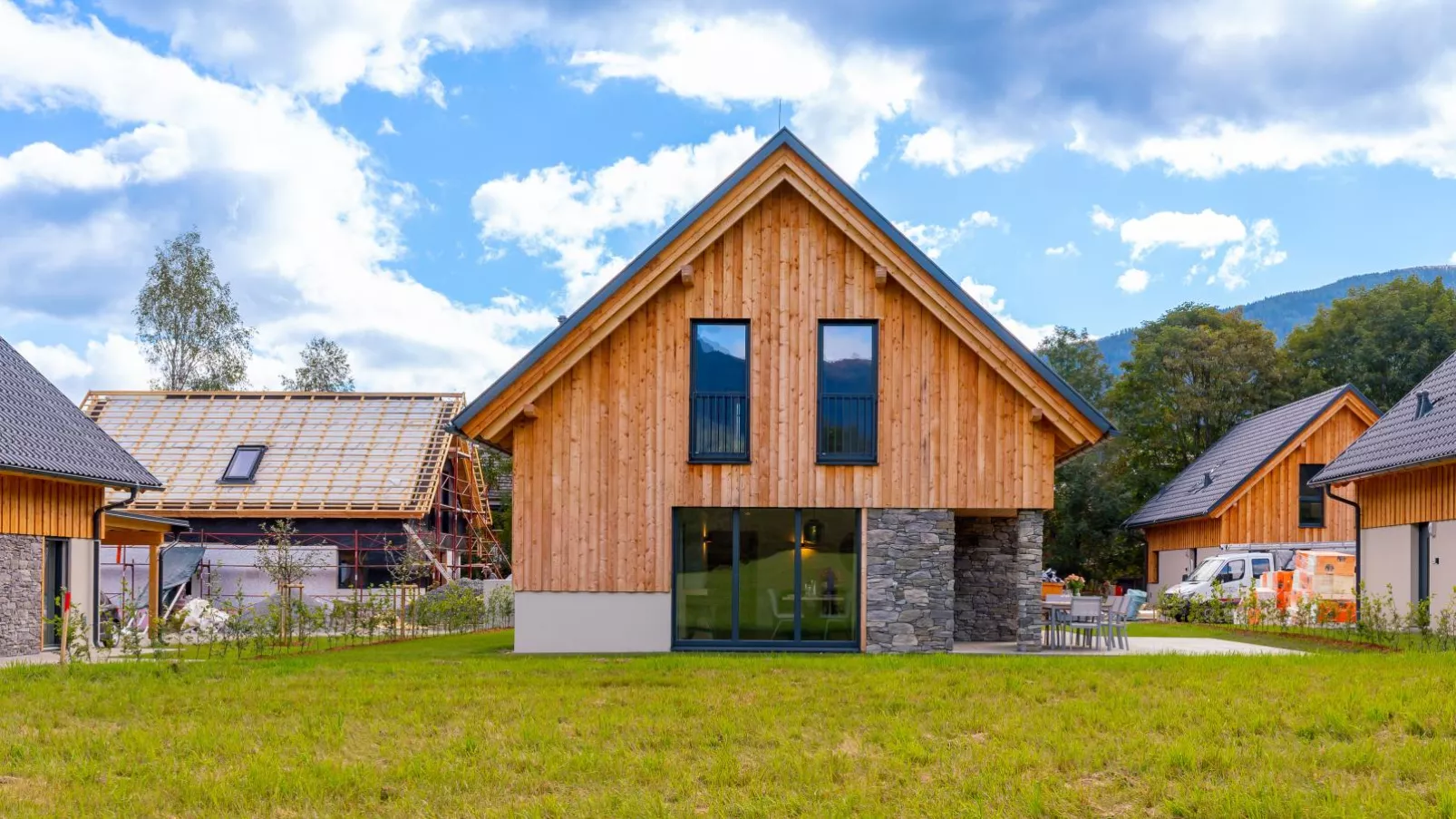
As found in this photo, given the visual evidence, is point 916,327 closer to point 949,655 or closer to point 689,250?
point 689,250

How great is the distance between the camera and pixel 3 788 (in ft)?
28.1

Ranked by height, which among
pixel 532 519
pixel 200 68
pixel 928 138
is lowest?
pixel 532 519

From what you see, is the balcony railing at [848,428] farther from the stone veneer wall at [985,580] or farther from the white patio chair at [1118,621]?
the white patio chair at [1118,621]

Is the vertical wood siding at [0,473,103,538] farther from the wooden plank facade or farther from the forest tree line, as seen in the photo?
the forest tree line

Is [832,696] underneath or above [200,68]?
underneath

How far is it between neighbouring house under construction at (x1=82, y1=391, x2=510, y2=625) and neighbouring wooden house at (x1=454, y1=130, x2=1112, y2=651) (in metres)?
14.9

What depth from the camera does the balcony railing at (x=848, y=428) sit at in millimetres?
18125

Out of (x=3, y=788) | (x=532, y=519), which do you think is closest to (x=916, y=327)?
(x=532, y=519)

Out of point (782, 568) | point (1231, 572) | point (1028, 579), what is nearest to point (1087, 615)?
point (1028, 579)

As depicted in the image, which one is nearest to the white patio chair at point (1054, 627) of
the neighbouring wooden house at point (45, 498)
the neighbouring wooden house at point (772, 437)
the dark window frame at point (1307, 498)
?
the neighbouring wooden house at point (772, 437)

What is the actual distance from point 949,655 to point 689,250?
637 centimetres

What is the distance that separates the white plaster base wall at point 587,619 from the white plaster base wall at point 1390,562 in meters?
12.4

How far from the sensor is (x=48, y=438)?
71.7 feet

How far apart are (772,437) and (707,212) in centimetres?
318
